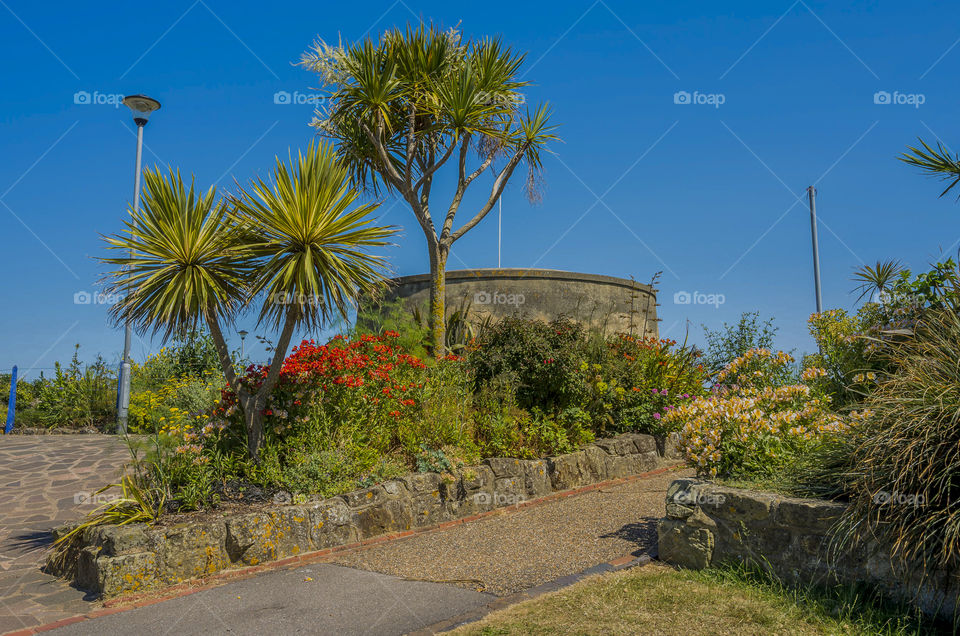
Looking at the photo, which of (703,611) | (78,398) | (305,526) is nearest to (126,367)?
(78,398)

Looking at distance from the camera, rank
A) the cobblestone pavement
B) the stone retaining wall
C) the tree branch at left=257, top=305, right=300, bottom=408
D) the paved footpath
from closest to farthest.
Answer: the paved footpath, the cobblestone pavement, the stone retaining wall, the tree branch at left=257, top=305, right=300, bottom=408

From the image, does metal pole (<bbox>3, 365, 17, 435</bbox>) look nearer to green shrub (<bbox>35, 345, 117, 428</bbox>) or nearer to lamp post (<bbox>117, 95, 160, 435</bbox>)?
green shrub (<bbox>35, 345, 117, 428</bbox>)

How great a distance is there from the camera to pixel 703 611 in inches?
165

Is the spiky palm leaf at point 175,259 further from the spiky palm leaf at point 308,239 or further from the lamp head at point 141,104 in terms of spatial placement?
the lamp head at point 141,104

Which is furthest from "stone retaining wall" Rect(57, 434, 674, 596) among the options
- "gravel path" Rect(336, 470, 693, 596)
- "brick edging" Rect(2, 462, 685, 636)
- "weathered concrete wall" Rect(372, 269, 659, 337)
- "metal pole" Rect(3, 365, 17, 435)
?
"metal pole" Rect(3, 365, 17, 435)

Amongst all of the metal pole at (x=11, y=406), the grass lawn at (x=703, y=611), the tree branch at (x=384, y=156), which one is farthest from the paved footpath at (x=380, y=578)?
the metal pole at (x=11, y=406)

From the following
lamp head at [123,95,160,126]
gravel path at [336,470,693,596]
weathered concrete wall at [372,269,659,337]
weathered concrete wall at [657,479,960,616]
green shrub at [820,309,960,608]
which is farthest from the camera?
weathered concrete wall at [372,269,659,337]

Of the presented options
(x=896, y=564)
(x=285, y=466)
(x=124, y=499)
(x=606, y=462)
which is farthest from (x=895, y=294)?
(x=124, y=499)

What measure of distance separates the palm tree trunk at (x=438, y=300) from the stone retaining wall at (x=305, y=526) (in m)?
2.78

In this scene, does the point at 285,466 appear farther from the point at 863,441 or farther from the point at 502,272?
the point at 502,272

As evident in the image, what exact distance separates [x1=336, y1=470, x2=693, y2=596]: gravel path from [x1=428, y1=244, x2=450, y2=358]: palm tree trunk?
363cm

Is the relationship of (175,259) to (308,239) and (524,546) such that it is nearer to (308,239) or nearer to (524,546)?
(308,239)

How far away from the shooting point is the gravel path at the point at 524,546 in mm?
5387

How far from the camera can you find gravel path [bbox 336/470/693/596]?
5387 millimetres
